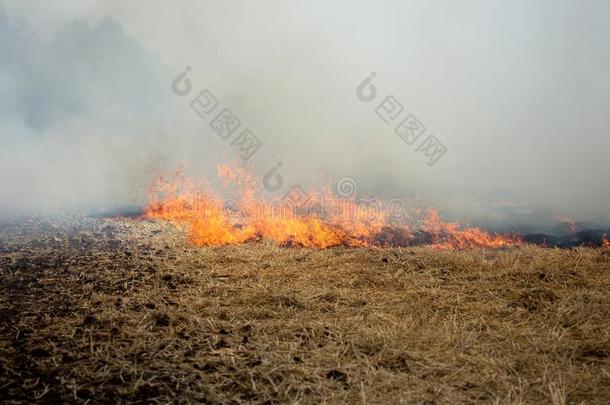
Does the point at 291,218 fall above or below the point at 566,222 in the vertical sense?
above

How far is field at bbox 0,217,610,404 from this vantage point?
2.81 meters

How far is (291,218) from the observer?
8.44 m

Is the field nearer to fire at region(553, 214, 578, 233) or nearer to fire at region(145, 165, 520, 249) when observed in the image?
fire at region(145, 165, 520, 249)

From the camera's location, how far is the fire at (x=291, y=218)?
7.53 m

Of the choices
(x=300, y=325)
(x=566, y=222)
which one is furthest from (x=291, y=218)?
(x=566, y=222)

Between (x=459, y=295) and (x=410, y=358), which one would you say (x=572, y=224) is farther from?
(x=410, y=358)

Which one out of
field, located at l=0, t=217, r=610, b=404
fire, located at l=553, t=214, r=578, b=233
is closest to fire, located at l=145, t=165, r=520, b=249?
field, located at l=0, t=217, r=610, b=404

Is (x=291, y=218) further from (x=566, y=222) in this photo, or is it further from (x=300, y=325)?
(x=566, y=222)

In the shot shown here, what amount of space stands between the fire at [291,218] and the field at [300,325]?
3.84 feet

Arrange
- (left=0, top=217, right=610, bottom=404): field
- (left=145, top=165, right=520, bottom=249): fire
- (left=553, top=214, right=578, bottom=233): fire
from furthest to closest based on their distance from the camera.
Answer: (left=553, top=214, right=578, bottom=233): fire < (left=145, top=165, right=520, bottom=249): fire < (left=0, top=217, right=610, bottom=404): field

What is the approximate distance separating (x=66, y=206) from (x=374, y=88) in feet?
30.6

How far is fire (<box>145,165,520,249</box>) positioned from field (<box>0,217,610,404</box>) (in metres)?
1.17

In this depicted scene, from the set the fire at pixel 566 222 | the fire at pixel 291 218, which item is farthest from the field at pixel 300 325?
the fire at pixel 566 222

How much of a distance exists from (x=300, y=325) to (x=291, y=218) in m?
4.73
